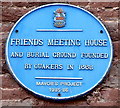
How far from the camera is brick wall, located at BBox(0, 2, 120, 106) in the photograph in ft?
9.45

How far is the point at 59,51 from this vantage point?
9.61ft

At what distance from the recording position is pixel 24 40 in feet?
9.66

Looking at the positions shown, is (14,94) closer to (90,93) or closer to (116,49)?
(90,93)

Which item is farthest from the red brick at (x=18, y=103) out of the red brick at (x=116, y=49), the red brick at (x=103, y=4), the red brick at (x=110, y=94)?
the red brick at (x=103, y=4)

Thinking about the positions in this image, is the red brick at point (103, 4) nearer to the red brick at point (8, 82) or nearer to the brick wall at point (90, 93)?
the brick wall at point (90, 93)

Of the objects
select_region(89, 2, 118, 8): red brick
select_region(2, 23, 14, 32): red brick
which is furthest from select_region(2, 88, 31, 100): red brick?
select_region(89, 2, 118, 8): red brick

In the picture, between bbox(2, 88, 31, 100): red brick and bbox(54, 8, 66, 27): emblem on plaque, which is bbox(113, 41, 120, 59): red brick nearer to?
bbox(54, 8, 66, 27): emblem on plaque

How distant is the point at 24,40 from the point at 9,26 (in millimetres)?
172

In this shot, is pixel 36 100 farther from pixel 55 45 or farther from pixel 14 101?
pixel 55 45

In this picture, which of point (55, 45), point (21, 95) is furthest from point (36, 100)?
point (55, 45)

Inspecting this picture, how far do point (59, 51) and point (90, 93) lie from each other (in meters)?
0.37

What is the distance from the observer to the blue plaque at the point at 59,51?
2.87 metres

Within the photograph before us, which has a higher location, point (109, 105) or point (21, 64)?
point (21, 64)

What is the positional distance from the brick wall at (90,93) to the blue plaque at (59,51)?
2.3 inches
